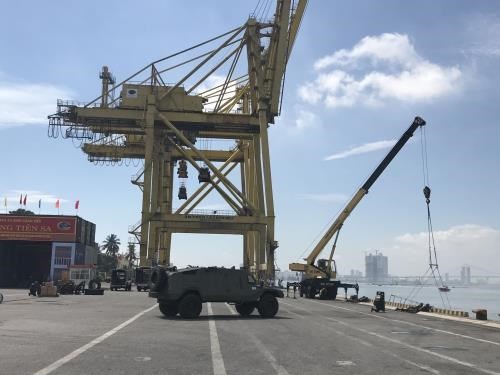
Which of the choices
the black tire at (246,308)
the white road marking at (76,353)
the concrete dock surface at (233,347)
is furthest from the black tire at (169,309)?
the white road marking at (76,353)

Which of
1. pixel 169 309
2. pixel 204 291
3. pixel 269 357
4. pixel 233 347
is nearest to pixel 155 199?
pixel 169 309

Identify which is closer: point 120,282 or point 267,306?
point 267,306

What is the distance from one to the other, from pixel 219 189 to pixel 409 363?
4377cm

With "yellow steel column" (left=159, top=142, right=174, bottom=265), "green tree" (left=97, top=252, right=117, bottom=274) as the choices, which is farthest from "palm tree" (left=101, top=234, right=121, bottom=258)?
"yellow steel column" (left=159, top=142, right=174, bottom=265)

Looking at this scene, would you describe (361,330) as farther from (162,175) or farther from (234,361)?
(162,175)

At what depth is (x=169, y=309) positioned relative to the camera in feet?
69.7

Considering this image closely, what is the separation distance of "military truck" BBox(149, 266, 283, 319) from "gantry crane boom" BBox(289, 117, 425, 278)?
26411 mm

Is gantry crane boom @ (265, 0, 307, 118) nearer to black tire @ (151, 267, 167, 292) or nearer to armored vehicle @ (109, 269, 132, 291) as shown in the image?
armored vehicle @ (109, 269, 132, 291)

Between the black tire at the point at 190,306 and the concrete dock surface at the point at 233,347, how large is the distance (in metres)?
1.10

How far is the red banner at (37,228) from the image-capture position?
6900 cm

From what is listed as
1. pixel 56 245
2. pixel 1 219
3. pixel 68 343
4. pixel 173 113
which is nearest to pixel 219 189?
pixel 173 113

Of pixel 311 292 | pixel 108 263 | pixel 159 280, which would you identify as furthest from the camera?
pixel 108 263

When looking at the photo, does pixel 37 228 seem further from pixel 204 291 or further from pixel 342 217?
pixel 204 291

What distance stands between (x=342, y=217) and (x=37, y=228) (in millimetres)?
41520
